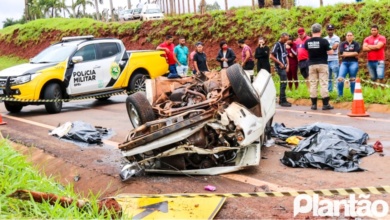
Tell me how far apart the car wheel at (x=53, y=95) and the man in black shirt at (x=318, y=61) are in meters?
6.36

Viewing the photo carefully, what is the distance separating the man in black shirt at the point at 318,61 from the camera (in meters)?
10.2

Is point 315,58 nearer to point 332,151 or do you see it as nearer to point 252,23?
point 332,151

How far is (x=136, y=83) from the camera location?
13844mm

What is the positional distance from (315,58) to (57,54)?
6.76 m

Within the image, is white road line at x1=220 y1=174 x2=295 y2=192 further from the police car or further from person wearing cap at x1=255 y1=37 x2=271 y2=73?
the police car

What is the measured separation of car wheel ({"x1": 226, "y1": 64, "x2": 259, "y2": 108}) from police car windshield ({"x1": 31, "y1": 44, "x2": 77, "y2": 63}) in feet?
24.0

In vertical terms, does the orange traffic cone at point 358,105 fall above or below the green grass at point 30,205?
below

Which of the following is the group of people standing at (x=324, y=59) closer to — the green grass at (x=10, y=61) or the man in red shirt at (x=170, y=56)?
the man in red shirt at (x=170, y=56)

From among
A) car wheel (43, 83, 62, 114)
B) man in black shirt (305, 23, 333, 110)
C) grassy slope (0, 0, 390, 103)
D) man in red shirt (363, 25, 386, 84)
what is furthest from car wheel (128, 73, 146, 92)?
man in red shirt (363, 25, 386, 84)

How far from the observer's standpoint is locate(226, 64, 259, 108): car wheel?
19.4 feet

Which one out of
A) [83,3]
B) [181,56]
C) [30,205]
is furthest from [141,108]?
[83,3]

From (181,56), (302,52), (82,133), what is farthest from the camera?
(181,56)

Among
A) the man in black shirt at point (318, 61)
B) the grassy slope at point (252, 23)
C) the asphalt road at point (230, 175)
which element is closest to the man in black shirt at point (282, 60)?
the man in black shirt at point (318, 61)

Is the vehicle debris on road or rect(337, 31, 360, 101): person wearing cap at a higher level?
rect(337, 31, 360, 101): person wearing cap
